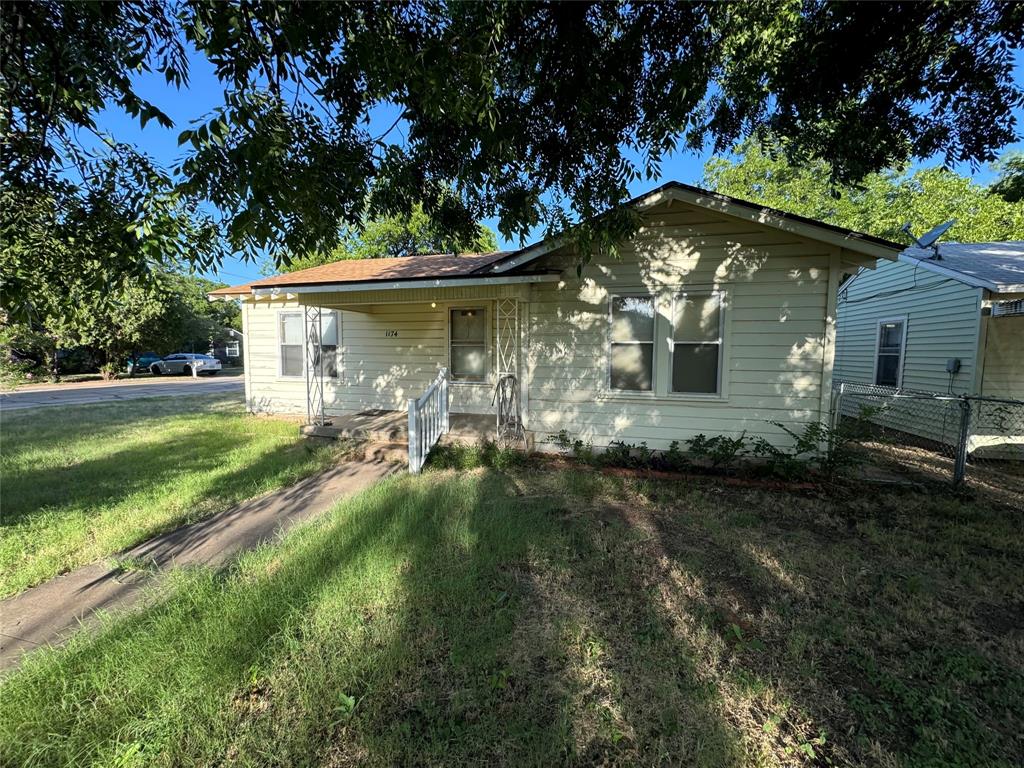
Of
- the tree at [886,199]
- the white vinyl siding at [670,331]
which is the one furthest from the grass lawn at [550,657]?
the tree at [886,199]

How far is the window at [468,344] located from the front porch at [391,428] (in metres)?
0.83

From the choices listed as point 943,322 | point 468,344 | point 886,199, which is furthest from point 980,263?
point 886,199

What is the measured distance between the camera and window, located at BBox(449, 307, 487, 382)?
26.7ft

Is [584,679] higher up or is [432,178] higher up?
[432,178]

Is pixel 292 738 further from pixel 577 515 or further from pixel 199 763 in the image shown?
pixel 577 515

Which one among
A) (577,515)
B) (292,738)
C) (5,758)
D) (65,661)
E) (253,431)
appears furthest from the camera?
(253,431)

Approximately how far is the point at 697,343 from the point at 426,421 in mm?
4119

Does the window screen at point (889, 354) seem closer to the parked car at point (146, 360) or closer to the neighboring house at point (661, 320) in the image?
the neighboring house at point (661, 320)

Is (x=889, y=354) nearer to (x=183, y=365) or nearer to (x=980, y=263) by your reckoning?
(x=980, y=263)

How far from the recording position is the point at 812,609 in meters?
2.87

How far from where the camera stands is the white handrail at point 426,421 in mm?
5750

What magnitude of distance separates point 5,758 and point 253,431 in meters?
7.20

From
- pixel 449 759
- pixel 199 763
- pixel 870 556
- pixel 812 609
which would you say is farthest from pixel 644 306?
pixel 199 763

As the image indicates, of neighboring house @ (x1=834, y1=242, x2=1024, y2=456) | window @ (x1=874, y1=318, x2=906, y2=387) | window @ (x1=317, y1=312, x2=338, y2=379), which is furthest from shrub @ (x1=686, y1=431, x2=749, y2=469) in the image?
window @ (x1=317, y1=312, x2=338, y2=379)
